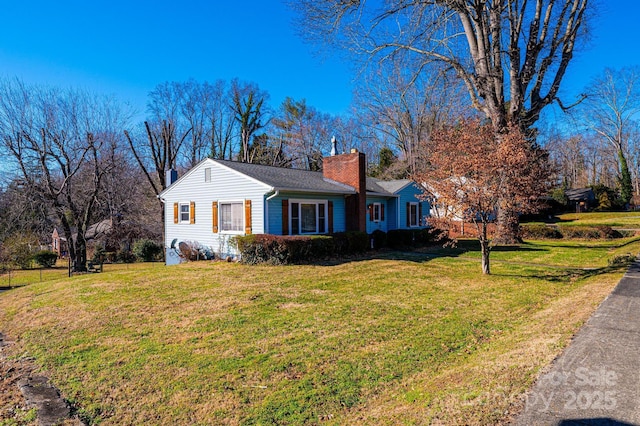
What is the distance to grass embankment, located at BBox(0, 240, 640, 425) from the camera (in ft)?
11.7

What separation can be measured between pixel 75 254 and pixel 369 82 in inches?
925

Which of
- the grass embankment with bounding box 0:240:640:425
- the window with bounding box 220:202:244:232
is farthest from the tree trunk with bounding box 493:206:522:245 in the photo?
the window with bounding box 220:202:244:232

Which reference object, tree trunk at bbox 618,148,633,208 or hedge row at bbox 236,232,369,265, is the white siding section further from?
tree trunk at bbox 618,148,633,208

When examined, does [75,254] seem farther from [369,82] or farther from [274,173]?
[369,82]

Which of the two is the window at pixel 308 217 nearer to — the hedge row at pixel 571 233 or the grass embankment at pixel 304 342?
the grass embankment at pixel 304 342

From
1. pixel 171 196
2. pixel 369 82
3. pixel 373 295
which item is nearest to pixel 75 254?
pixel 171 196

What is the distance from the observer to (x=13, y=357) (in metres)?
5.66

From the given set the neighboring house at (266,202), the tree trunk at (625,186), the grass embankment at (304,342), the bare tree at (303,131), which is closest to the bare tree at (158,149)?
the bare tree at (303,131)

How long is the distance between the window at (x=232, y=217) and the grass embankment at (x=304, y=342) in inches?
166

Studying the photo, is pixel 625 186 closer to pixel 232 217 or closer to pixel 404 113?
pixel 404 113

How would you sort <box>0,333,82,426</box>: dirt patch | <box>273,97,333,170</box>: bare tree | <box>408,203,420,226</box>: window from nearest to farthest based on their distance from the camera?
<box>0,333,82,426</box>: dirt patch < <box>408,203,420,226</box>: window < <box>273,97,333,170</box>: bare tree

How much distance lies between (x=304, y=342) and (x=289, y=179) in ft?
34.8

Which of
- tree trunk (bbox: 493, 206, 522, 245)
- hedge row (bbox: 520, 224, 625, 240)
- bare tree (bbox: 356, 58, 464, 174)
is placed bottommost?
hedge row (bbox: 520, 224, 625, 240)

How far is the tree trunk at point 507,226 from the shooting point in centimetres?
953
